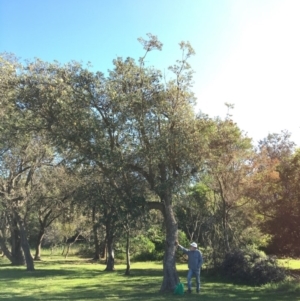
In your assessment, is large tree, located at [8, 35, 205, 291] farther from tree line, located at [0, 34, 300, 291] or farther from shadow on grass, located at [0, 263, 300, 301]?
shadow on grass, located at [0, 263, 300, 301]

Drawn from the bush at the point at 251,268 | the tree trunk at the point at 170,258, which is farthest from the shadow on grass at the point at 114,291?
the bush at the point at 251,268

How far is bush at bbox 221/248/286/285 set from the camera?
18.9 m

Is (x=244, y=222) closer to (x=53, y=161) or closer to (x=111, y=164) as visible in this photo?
(x=53, y=161)

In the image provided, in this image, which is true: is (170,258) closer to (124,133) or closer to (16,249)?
(124,133)

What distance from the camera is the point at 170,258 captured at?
1530 centimetres

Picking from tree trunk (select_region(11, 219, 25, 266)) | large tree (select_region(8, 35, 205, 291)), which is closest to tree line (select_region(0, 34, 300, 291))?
large tree (select_region(8, 35, 205, 291))

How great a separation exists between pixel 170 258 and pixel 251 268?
5984 mm

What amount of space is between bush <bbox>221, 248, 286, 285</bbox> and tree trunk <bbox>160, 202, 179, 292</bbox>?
17.8 ft

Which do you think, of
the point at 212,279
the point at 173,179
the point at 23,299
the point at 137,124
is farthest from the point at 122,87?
the point at 212,279

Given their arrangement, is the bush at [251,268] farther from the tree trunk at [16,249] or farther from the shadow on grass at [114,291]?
the tree trunk at [16,249]

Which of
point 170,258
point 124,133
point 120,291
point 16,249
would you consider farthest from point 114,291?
point 16,249

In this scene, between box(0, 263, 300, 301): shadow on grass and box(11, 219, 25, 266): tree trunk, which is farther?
box(11, 219, 25, 266): tree trunk

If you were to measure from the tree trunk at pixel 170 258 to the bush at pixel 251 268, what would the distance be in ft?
17.8

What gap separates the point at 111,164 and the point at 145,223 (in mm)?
2793
